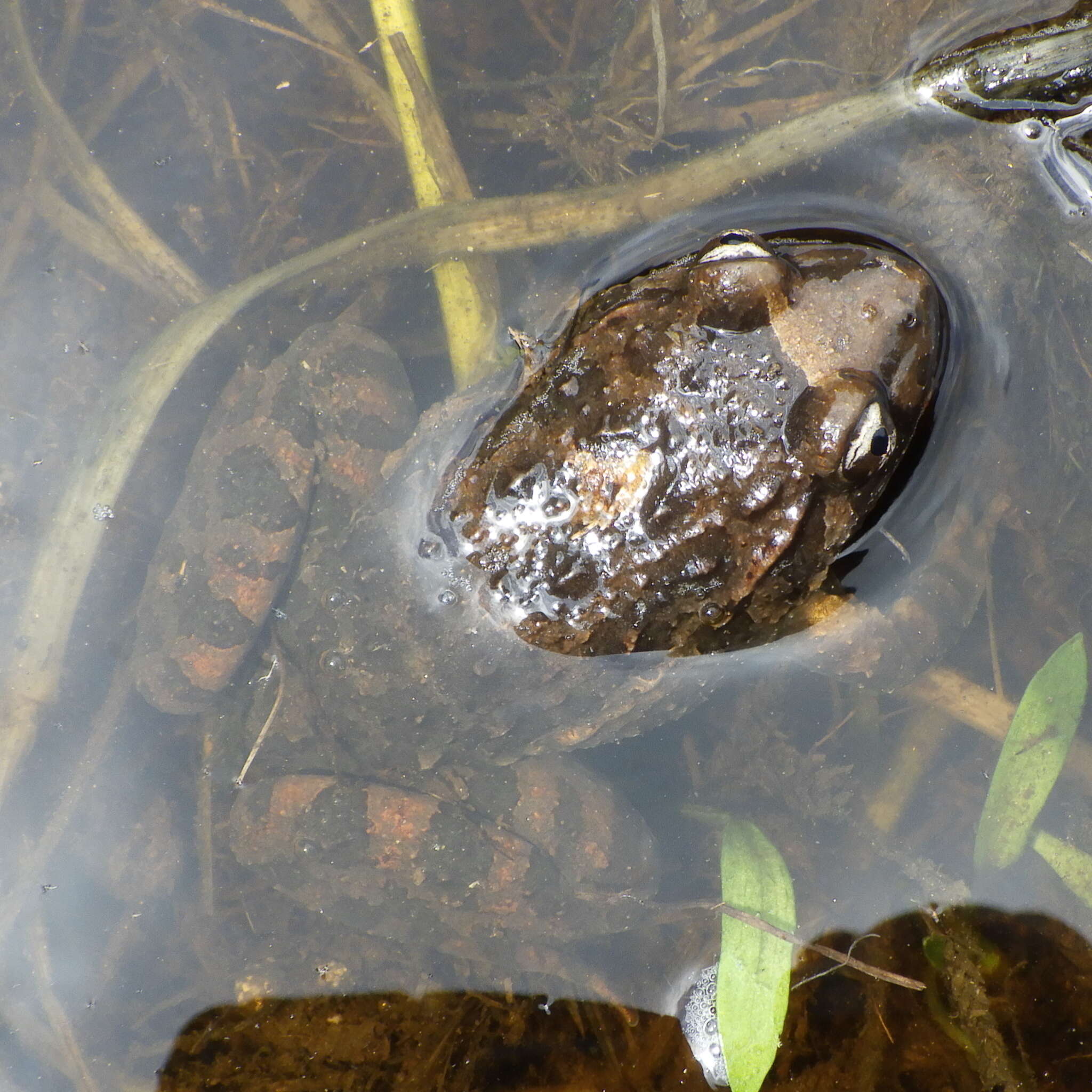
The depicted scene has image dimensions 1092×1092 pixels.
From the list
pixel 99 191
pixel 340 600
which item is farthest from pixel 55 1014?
pixel 99 191

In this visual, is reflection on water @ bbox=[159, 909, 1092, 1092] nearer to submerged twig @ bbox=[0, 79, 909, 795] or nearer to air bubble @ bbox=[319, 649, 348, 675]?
air bubble @ bbox=[319, 649, 348, 675]

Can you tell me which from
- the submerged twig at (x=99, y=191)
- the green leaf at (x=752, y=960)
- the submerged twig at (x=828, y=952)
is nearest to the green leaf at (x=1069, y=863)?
the submerged twig at (x=828, y=952)

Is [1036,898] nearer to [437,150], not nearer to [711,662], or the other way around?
[711,662]

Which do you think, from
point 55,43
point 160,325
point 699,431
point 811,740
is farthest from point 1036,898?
point 55,43

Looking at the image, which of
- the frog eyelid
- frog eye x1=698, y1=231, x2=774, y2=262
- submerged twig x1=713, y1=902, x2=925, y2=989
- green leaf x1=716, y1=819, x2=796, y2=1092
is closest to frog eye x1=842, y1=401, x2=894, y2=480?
the frog eyelid

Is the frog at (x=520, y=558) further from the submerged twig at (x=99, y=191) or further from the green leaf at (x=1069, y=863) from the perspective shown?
the green leaf at (x=1069, y=863)
